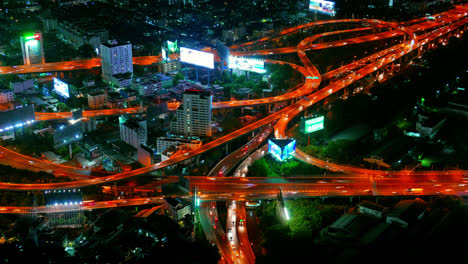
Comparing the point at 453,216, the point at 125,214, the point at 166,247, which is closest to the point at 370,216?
the point at 453,216

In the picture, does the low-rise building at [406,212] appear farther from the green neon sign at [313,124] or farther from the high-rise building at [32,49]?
the high-rise building at [32,49]

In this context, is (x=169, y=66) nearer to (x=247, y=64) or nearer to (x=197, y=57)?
(x=197, y=57)

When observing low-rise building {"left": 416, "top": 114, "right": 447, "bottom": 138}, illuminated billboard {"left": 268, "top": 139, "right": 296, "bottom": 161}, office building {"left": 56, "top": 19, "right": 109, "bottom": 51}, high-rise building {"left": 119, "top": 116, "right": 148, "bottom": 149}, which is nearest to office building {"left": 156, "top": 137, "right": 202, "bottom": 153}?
high-rise building {"left": 119, "top": 116, "right": 148, "bottom": 149}

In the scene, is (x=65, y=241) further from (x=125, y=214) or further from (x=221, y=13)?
(x=221, y=13)

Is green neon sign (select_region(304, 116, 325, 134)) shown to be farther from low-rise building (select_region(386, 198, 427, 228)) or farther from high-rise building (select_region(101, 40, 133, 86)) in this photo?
high-rise building (select_region(101, 40, 133, 86))

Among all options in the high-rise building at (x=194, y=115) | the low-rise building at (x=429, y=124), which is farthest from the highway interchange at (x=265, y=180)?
the low-rise building at (x=429, y=124)
